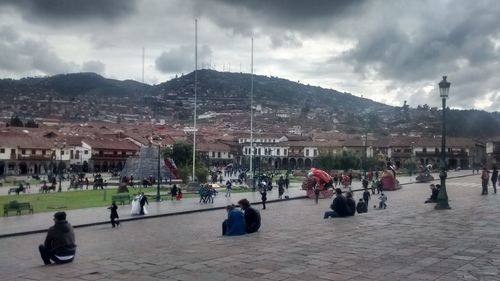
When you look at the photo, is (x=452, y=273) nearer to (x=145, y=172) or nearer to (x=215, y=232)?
(x=215, y=232)

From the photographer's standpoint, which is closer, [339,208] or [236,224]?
[236,224]

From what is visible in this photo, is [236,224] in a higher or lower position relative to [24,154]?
lower

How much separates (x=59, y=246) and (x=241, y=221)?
359cm

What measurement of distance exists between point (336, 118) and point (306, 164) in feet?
342

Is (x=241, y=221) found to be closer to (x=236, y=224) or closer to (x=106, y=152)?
(x=236, y=224)

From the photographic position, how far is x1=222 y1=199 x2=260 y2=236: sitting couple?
1009 centimetres

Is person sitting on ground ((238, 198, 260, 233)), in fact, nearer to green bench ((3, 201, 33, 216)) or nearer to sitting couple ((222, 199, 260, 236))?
sitting couple ((222, 199, 260, 236))

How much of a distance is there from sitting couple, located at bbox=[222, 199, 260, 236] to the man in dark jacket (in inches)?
128

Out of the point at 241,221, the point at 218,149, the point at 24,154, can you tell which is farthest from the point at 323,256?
the point at 218,149

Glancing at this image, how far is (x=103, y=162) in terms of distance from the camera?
7200cm

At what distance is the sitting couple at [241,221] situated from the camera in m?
10.1

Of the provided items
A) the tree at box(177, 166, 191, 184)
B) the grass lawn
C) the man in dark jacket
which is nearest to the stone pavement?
the man in dark jacket

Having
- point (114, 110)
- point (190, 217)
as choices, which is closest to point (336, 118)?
point (114, 110)

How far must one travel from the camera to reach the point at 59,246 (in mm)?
7566
